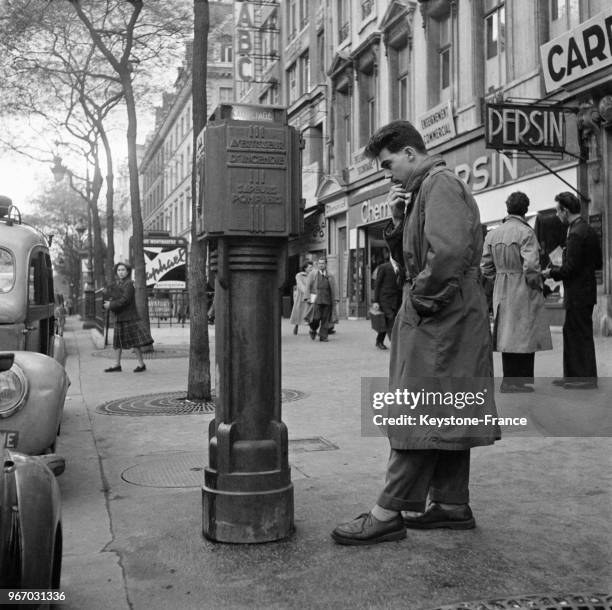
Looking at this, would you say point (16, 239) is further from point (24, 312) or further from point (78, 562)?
point (78, 562)

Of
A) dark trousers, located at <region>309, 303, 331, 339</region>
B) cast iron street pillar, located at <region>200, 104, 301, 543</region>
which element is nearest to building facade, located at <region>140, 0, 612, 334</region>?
cast iron street pillar, located at <region>200, 104, 301, 543</region>

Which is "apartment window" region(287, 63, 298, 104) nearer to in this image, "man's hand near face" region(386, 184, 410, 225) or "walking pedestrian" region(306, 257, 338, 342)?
"walking pedestrian" region(306, 257, 338, 342)

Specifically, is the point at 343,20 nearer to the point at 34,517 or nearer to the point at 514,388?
the point at 514,388

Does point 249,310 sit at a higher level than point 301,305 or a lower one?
lower

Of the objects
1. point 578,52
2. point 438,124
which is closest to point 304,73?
point 438,124

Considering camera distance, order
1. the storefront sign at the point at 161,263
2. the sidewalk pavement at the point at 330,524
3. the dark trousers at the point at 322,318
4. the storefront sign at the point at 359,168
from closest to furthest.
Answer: the sidewalk pavement at the point at 330,524 → the dark trousers at the point at 322,318 → the storefront sign at the point at 161,263 → the storefront sign at the point at 359,168

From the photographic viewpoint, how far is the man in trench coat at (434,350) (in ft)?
11.0

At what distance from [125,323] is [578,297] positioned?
644cm

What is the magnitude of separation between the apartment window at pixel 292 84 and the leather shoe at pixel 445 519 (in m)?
31.6

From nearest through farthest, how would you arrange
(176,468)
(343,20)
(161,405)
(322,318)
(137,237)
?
1. (176,468)
2. (161,405)
3. (137,237)
4. (322,318)
5. (343,20)

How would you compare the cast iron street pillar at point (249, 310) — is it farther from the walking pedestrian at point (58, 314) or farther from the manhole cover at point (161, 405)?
the manhole cover at point (161, 405)

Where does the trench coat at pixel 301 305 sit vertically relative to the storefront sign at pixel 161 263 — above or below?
below

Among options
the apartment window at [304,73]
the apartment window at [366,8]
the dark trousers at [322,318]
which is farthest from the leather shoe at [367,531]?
the apartment window at [304,73]

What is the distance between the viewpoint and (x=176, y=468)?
16.7 ft
